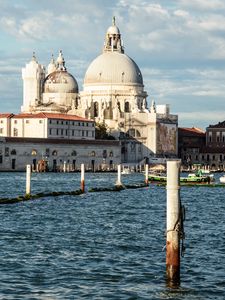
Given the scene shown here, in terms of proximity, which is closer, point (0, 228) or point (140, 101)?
point (0, 228)

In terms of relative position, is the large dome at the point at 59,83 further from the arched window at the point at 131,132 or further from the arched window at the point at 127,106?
the arched window at the point at 131,132

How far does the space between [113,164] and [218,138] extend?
135 ft

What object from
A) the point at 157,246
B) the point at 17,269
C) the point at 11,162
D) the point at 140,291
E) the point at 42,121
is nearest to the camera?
the point at 140,291

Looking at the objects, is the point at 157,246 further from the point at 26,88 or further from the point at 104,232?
the point at 26,88

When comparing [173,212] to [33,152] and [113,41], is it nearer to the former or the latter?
[33,152]

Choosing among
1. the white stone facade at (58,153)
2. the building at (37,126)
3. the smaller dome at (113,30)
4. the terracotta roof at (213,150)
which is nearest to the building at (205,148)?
the terracotta roof at (213,150)

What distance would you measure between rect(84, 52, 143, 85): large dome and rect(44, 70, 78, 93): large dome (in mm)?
3978

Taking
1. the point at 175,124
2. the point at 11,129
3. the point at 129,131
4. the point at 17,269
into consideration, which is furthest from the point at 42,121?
the point at 17,269

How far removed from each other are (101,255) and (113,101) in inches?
5619

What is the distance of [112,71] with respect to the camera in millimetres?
168500

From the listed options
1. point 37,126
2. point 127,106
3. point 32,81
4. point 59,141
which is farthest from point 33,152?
point 32,81

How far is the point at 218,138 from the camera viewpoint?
609 feet

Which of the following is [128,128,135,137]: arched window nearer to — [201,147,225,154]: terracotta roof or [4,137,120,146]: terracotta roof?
[4,137,120,146]: terracotta roof

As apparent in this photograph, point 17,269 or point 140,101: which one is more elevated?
point 140,101
